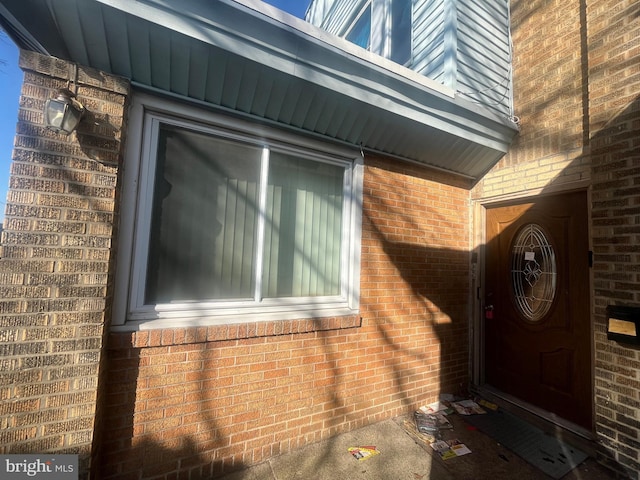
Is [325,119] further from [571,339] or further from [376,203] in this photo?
[571,339]

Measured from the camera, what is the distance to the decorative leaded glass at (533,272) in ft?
9.86

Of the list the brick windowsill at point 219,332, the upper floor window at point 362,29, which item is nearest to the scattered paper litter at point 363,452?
the brick windowsill at point 219,332

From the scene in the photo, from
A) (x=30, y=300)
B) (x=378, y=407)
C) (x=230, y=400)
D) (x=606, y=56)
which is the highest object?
(x=606, y=56)

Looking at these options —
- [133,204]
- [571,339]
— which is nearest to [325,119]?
[133,204]

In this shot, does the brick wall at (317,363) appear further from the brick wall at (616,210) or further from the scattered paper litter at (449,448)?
the brick wall at (616,210)

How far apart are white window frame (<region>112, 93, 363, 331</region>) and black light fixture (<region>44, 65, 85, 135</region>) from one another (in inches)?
14.2

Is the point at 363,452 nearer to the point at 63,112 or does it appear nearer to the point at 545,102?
the point at 63,112

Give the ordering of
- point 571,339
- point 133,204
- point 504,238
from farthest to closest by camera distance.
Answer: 1. point 504,238
2. point 571,339
3. point 133,204

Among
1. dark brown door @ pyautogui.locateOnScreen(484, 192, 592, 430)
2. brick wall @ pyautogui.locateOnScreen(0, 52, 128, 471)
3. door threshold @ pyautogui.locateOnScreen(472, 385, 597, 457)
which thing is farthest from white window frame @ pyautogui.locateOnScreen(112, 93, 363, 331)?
door threshold @ pyautogui.locateOnScreen(472, 385, 597, 457)

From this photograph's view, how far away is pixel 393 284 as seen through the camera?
10.2 ft

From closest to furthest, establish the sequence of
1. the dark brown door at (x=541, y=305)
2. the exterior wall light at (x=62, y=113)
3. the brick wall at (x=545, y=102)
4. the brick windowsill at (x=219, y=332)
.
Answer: the exterior wall light at (x=62, y=113), the brick windowsill at (x=219, y=332), the dark brown door at (x=541, y=305), the brick wall at (x=545, y=102)

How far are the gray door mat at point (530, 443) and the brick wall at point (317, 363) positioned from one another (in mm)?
525

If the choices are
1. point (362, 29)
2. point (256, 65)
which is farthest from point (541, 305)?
point (362, 29)

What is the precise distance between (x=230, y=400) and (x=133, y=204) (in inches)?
67.2
